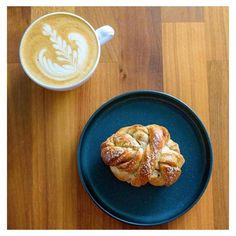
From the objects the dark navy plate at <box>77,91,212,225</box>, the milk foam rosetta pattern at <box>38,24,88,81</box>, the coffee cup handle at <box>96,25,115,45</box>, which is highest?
the coffee cup handle at <box>96,25,115,45</box>

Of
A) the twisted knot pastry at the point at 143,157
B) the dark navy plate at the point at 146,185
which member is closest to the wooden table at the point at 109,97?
the dark navy plate at the point at 146,185

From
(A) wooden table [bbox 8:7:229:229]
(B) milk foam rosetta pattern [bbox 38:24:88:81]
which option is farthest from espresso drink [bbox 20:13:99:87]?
(A) wooden table [bbox 8:7:229:229]

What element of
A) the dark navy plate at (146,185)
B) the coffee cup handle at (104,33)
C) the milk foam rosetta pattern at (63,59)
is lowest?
the dark navy plate at (146,185)

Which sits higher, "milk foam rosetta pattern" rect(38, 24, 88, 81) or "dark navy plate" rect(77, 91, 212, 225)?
→ "milk foam rosetta pattern" rect(38, 24, 88, 81)

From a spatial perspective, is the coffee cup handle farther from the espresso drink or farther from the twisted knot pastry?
the twisted knot pastry

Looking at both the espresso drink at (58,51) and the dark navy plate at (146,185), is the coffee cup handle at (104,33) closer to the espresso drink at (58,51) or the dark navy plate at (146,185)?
the espresso drink at (58,51)

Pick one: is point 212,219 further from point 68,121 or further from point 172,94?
point 68,121
